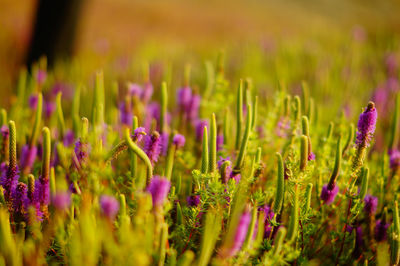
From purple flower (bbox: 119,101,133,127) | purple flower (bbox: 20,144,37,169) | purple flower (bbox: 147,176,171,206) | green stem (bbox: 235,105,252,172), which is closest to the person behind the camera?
purple flower (bbox: 147,176,171,206)

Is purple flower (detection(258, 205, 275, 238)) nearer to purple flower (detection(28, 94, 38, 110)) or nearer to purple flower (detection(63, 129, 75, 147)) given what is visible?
purple flower (detection(63, 129, 75, 147))

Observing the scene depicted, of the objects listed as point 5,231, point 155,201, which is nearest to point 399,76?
point 155,201

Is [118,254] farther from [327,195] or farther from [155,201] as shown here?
[327,195]

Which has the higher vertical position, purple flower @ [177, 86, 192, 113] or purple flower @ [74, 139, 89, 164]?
purple flower @ [177, 86, 192, 113]

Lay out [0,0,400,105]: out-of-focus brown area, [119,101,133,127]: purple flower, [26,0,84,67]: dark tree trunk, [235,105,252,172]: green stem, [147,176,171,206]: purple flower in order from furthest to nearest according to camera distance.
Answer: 1. [0,0,400,105]: out-of-focus brown area
2. [26,0,84,67]: dark tree trunk
3. [119,101,133,127]: purple flower
4. [235,105,252,172]: green stem
5. [147,176,171,206]: purple flower

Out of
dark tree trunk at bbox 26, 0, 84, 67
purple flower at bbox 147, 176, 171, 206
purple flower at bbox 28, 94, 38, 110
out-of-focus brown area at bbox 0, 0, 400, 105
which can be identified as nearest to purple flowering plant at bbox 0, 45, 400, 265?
purple flower at bbox 147, 176, 171, 206

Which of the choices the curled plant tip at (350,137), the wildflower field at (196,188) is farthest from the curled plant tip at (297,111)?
the curled plant tip at (350,137)

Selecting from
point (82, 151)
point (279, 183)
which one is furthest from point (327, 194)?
point (82, 151)
